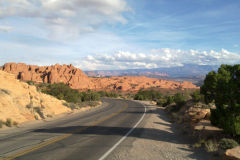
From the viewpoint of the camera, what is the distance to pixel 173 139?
10.3m

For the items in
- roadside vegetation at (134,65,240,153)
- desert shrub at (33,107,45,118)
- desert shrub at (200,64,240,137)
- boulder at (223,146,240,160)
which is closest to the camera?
boulder at (223,146,240,160)

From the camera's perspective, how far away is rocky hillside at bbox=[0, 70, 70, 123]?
17.2m

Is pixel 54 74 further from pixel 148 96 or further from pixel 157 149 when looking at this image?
pixel 157 149

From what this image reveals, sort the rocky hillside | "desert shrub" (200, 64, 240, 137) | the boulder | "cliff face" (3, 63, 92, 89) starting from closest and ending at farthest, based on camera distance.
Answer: the boulder → "desert shrub" (200, 64, 240, 137) → the rocky hillside → "cliff face" (3, 63, 92, 89)

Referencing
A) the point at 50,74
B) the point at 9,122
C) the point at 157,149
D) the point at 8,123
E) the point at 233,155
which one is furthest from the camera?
the point at 50,74

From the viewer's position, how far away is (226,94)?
→ 8445 millimetres

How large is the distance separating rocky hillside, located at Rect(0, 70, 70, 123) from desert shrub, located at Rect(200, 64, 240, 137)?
14.8 metres

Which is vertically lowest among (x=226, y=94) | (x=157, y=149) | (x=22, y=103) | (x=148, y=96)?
(x=148, y=96)

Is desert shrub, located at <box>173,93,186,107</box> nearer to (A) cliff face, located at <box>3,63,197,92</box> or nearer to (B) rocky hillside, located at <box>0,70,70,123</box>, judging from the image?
(B) rocky hillside, located at <box>0,70,70,123</box>

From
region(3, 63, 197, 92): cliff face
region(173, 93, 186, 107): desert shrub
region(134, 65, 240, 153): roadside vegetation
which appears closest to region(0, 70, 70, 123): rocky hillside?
region(173, 93, 186, 107): desert shrub

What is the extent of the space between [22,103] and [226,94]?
704 inches

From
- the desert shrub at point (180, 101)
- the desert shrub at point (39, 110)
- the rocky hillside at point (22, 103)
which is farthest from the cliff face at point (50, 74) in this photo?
the desert shrub at point (180, 101)

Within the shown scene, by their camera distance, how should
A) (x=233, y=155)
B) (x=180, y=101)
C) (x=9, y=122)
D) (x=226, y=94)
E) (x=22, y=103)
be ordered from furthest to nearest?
(x=180, y=101) < (x=22, y=103) < (x=9, y=122) < (x=226, y=94) < (x=233, y=155)

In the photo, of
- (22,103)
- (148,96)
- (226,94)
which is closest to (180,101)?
(226,94)
